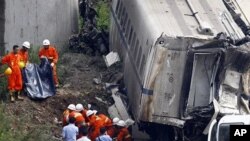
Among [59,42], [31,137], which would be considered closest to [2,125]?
[31,137]

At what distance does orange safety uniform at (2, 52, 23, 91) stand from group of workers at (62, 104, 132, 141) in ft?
3.97

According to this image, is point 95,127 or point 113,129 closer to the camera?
point 95,127

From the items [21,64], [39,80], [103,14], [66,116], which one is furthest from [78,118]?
[103,14]

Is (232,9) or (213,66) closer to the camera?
(213,66)

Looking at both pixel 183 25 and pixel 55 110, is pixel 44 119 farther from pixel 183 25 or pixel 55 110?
pixel 183 25

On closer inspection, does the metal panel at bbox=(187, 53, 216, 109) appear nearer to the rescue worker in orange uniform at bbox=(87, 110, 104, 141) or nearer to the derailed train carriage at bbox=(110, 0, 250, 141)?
the derailed train carriage at bbox=(110, 0, 250, 141)

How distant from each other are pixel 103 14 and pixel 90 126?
11.2 meters

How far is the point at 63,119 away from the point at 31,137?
1.23 m

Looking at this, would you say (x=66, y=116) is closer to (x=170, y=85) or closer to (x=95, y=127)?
(x=95, y=127)

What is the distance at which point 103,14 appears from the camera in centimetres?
3288

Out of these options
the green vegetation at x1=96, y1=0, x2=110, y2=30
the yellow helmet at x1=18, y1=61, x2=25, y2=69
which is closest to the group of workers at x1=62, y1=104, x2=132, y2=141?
the yellow helmet at x1=18, y1=61, x2=25, y2=69

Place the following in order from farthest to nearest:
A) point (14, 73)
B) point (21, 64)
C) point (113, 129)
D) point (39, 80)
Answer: point (39, 80)
point (21, 64)
point (14, 73)
point (113, 129)

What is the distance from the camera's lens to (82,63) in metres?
27.9

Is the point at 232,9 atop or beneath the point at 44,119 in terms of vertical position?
atop
